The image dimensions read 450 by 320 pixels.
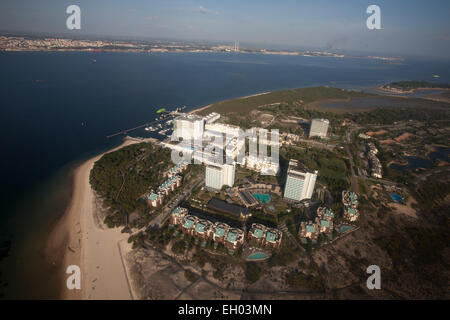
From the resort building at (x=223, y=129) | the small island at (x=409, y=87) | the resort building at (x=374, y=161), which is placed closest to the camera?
the resort building at (x=374, y=161)

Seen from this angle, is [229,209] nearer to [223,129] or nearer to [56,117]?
[223,129]

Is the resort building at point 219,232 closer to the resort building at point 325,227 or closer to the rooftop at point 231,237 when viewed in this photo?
the rooftop at point 231,237

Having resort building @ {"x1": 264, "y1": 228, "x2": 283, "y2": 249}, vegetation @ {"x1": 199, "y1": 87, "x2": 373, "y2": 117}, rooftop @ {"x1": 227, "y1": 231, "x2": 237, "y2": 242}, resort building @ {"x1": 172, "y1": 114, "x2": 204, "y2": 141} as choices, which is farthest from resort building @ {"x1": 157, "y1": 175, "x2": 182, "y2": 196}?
vegetation @ {"x1": 199, "y1": 87, "x2": 373, "y2": 117}

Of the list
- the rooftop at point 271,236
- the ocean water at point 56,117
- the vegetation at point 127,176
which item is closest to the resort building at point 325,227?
the rooftop at point 271,236

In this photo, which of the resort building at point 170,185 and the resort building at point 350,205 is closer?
the resort building at point 350,205

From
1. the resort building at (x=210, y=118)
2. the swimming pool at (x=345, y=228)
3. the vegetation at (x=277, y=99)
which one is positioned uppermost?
the vegetation at (x=277, y=99)

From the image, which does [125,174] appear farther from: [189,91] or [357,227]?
[189,91]
